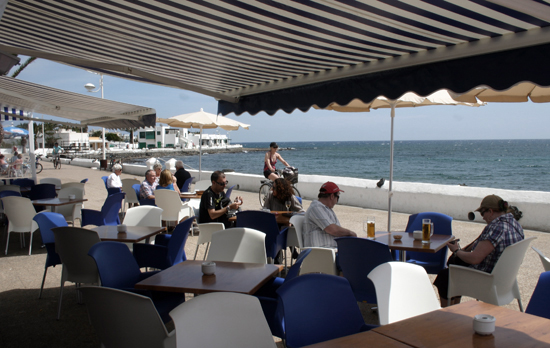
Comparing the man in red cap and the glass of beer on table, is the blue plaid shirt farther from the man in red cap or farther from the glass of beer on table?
the man in red cap

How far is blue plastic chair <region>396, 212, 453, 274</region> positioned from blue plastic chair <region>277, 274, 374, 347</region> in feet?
6.55

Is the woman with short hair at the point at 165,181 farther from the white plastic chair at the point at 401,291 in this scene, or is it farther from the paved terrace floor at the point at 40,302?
the white plastic chair at the point at 401,291

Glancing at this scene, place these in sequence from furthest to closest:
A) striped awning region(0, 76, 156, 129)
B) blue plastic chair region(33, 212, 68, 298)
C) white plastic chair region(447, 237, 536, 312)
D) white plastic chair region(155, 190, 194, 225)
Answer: striped awning region(0, 76, 156, 129)
white plastic chair region(155, 190, 194, 225)
blue plastic chair region(33, 212, 68, 298)
white plastic chair region(447, 237, 536, 312)

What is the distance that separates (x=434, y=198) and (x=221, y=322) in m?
7.02

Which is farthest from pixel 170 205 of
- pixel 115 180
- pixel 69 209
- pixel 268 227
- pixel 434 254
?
pixel 434 254

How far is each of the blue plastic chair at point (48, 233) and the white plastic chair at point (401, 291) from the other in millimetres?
3046

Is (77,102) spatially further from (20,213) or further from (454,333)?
(454,333)

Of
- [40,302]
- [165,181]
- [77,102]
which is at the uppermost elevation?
[77,102]

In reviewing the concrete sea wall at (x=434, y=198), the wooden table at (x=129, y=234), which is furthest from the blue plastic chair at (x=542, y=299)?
the concrete sea wall at (x=434, y=198)

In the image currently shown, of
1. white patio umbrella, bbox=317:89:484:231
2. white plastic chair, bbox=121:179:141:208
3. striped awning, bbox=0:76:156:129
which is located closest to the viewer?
white patio umbrella, bbox=317:89:484:231

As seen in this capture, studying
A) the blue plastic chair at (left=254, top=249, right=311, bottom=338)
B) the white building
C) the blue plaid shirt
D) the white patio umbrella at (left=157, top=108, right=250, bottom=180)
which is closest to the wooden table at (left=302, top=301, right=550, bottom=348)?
the blue plastic chair at (left=254, top=249, right=311, bottom=338)

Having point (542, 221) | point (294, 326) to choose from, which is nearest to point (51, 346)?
point (294, 326)

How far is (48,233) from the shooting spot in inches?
154

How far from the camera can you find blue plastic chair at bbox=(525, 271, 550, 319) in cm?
221
